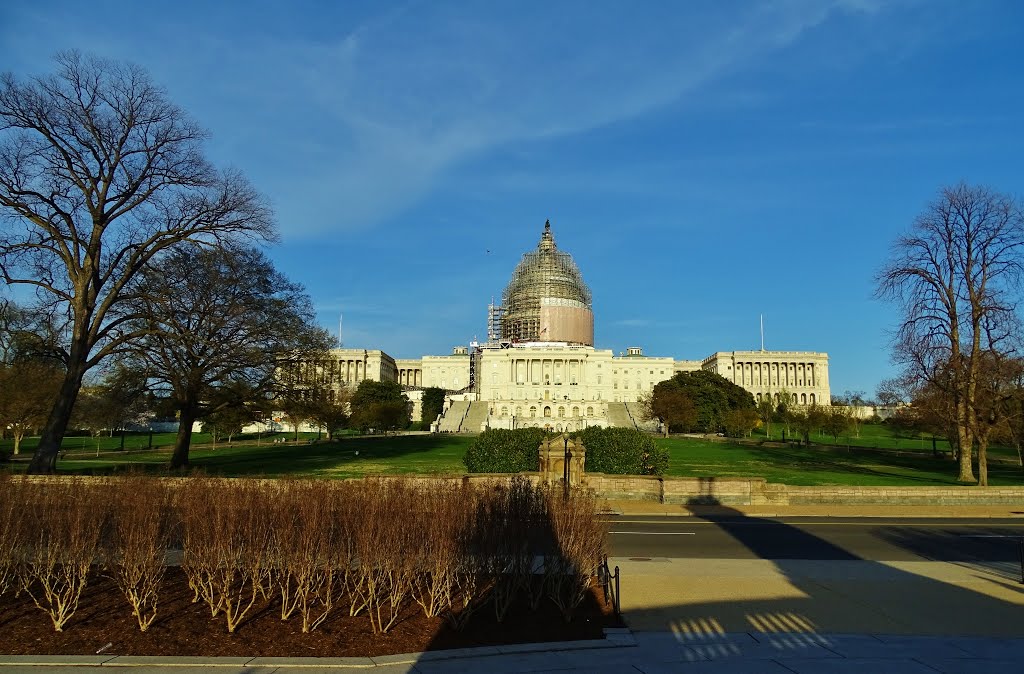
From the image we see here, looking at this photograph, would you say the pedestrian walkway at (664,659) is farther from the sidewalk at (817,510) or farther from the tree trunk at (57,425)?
the tree trunk at (57,425)

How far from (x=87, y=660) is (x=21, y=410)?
4897 cm

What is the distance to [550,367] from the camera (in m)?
144

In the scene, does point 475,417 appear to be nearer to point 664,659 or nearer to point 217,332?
point 217,332

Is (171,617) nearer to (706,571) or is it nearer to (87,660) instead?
(87,660)

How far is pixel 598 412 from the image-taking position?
128 metres

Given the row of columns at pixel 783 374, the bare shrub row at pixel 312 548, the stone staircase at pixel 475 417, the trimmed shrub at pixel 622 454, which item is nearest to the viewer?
the bare shrub row at pixel 312 548

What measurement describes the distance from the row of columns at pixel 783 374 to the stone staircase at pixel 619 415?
56509 millimetres

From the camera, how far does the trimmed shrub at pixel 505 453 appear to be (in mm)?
28734

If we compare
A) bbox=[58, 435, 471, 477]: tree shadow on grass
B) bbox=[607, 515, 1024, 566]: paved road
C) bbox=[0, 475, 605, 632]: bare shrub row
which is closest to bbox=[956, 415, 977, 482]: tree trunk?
bbox=[607, 515, 1024, 566]: paved road

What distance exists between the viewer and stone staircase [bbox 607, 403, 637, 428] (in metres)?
113

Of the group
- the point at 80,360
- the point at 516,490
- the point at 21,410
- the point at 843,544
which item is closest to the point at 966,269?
the point at 843,544

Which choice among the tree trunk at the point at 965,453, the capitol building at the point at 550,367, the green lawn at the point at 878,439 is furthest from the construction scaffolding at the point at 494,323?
the tree trunk at the point at 965,453

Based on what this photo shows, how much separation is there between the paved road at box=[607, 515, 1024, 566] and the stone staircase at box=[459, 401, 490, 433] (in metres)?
81.3

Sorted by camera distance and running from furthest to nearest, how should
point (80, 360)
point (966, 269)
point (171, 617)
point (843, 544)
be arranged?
point (966, 269), point (80, 360), point (843, 544), point (171, 617)
